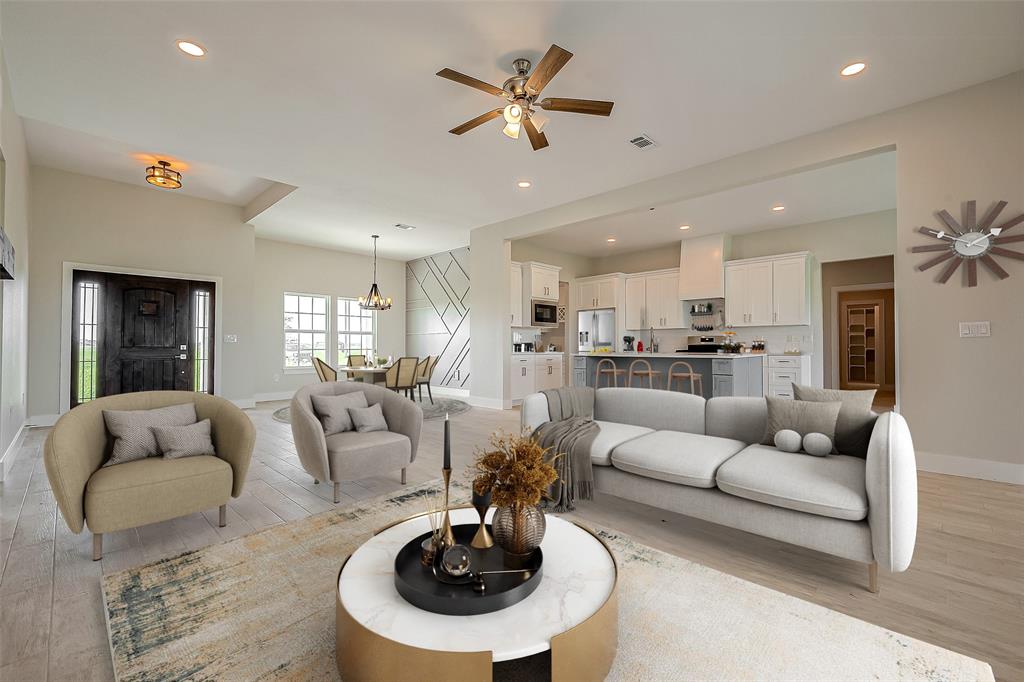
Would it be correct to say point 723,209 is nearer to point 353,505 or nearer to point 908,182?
point 908,182

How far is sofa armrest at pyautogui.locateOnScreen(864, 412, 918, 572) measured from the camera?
183 cm

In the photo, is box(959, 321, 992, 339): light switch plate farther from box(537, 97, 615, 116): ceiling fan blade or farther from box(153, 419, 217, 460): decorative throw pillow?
box(153, 419, 217, 460): decorative throw pillow

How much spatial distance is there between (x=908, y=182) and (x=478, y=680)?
4.75m

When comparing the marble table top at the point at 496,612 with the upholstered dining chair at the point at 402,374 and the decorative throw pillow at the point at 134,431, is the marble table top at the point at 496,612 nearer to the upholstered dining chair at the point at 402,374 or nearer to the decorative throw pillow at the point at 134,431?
the decorative throw pillow at the point at 134,431

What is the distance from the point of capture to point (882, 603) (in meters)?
1.86

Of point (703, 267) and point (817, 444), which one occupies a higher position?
point (703, 267)

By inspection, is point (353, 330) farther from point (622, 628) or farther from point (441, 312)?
point (622, 628)

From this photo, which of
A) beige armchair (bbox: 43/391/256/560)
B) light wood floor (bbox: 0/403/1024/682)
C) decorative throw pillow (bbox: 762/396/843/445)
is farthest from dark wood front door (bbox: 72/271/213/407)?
decorative throw pillow (bbox: 762/396/843/445)

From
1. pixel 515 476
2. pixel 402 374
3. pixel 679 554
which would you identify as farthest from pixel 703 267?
pixel 515 476

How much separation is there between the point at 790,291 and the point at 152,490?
312 inches

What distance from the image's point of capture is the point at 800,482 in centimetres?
208

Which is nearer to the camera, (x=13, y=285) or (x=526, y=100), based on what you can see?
(x=526, y=100)

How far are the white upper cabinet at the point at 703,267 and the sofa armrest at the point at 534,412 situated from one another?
557 centimetres

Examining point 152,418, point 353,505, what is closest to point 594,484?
point 353,505
